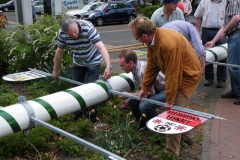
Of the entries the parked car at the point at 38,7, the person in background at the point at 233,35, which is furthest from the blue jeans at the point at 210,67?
the parked car at the point at 38,7

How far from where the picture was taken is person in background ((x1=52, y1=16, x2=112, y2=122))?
424cm

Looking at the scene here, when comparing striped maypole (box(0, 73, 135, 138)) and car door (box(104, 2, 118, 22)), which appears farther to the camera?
car door (box(104, 2, 118, 22))

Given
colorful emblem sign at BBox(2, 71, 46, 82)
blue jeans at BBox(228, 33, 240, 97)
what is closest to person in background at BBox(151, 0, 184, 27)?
blue jeans at BBox(228, 33, 240, 97)

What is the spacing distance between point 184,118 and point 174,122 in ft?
0.42

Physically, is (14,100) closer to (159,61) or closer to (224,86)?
(159,61)

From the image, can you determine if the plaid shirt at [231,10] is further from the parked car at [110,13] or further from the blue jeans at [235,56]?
the parked car at [110,13]

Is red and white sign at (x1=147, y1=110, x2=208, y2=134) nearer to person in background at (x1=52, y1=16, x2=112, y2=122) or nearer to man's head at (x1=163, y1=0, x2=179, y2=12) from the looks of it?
person in background at (x1=52, y1=16, x2=112, y2=122)

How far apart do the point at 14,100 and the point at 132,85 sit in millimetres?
2170

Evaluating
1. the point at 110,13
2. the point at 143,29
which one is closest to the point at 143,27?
the point at 143,29

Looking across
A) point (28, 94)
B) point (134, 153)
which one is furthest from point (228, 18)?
point (28, 94)

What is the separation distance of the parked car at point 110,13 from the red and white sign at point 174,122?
696 inches

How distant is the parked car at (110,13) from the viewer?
20453mm

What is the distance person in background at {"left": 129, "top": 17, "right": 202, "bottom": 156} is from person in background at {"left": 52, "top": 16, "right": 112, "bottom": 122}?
1.00 meters

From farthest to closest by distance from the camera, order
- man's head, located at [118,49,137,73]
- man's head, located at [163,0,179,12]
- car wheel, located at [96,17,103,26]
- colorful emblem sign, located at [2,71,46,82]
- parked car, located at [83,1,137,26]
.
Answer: car wheel, located at [96,17,103,26] → parked car, located at [83,1,137,26] → man's head, located at [163,0,179,12] → colorful emblem sign, located at [2,71,46,82] → man's head, located at [118,49,137,73]
